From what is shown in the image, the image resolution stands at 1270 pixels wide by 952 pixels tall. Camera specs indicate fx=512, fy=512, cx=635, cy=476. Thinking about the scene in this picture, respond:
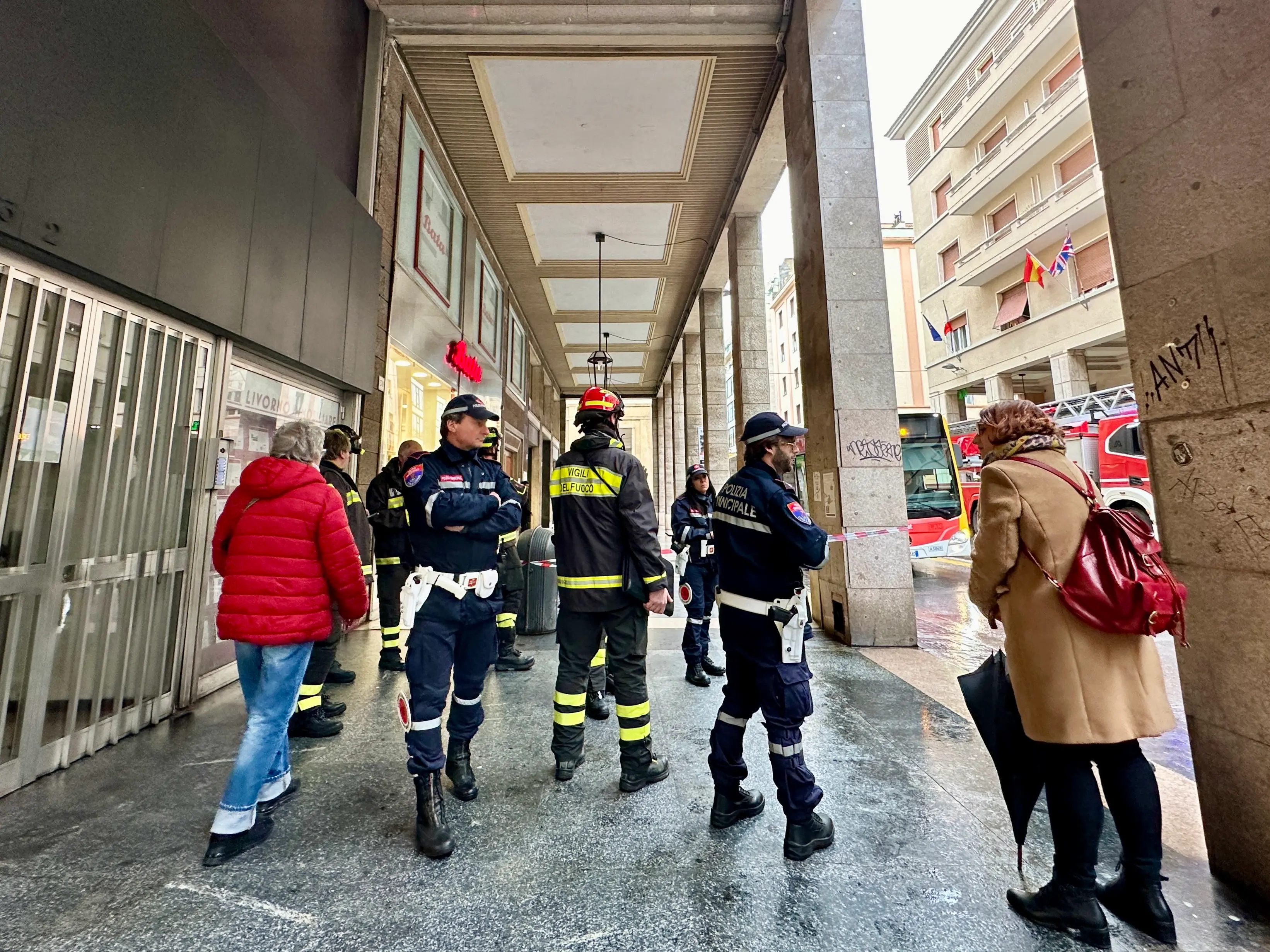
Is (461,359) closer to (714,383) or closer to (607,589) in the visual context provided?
(714,383)

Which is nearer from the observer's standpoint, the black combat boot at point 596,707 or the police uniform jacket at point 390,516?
the black combat boot at point 596,707

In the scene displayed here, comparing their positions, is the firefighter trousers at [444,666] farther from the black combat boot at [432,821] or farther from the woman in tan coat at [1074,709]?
the woman in tan coat at [1074,709]

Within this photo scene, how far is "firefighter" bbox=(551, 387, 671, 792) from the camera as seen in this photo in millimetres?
2662

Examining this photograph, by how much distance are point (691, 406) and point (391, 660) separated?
13290 mm

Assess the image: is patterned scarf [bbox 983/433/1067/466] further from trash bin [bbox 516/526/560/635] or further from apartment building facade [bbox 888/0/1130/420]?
apartment building facade [bbox 888/0/1130/420]

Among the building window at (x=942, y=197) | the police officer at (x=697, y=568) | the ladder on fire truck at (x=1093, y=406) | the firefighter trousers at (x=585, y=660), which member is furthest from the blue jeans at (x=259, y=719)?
the building window at (x=942, y=197)

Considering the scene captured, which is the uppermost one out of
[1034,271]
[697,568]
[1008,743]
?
[1034,271]

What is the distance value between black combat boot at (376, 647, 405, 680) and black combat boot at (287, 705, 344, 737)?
47.7 inches

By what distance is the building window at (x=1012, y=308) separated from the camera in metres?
18.1

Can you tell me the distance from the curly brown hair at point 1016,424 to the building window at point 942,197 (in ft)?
81.0

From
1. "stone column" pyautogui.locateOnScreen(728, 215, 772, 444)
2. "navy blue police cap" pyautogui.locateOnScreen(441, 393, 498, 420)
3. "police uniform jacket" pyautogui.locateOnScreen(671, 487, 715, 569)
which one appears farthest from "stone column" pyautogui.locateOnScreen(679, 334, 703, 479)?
"navy blue police cap" pyautogui.locateOnScreen(441, 393, 498, 420)

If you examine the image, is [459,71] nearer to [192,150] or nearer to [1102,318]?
[192,150]

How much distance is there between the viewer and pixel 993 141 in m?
19.2

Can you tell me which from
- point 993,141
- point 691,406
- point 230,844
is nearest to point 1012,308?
point 993,141
